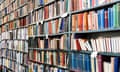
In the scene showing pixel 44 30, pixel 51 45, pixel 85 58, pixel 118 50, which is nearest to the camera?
pixel 118 50

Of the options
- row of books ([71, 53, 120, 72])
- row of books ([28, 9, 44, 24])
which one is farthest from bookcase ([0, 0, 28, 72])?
row of books ([71, 53, 120, 72])

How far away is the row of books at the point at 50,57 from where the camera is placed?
318 cm

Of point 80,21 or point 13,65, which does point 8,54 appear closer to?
point 13,65

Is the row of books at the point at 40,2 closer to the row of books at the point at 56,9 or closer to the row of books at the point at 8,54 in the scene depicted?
the row of books at the point at 56,9

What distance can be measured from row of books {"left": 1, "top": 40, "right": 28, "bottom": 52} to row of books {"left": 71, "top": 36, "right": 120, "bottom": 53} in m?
2.03

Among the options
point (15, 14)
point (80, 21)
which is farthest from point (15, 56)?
point (80, 21)

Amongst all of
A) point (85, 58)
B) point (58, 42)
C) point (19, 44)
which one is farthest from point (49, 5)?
point (19, 44)

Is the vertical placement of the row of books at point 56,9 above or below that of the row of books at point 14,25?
above

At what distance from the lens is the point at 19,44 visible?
5.07m

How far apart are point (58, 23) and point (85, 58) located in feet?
2.82

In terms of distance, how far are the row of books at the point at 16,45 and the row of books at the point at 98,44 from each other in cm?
203

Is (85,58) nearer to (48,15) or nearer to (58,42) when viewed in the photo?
(58,42)

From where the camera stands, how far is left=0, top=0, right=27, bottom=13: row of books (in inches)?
201

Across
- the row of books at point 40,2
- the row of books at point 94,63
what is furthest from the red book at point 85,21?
the row of books at point 40,2
